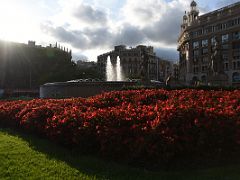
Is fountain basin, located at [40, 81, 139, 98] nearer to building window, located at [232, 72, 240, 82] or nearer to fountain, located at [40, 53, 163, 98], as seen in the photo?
fountain, located at [40, 53, 163, 98]

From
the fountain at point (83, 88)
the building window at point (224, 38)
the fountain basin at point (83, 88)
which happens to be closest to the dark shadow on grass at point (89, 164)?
the fountain at point (83, 88)

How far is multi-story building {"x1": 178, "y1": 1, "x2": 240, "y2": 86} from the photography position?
62.2 m

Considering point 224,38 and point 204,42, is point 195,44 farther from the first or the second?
point 224,38

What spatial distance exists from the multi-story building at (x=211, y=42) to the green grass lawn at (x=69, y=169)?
50362 millimetres

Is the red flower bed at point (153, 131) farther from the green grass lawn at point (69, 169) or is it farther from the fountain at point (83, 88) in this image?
the fountain at point (83, 88)

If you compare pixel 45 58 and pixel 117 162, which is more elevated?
pixel 45 58

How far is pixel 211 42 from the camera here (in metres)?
67.4

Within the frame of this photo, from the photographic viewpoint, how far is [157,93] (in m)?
10.5

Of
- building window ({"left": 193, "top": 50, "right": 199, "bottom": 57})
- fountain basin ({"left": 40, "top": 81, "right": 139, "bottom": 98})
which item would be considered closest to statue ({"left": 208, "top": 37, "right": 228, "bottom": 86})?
fountain basin ({"left": 40, "top": 81, "right": 139, "bottom": 98})

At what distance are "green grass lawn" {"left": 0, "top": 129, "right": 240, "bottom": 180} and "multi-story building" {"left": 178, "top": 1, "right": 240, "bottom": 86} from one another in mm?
50362

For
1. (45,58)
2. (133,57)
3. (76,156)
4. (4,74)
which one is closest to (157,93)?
(76,156)

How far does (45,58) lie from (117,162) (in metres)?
71.1

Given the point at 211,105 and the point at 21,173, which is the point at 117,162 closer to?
the point at 21,173

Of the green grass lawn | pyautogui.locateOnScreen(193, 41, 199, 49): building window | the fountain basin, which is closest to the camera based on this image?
the green grass lawn
